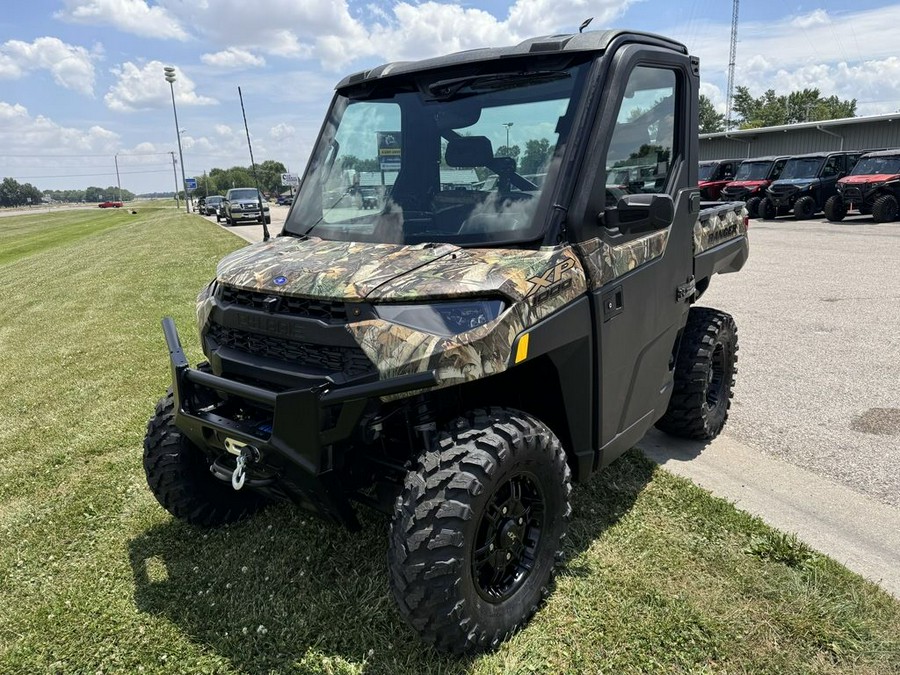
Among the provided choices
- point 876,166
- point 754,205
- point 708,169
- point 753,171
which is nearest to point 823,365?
point 876,166

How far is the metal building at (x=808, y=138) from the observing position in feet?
92.6

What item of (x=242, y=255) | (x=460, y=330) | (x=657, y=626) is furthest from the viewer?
(x=242, y=255)

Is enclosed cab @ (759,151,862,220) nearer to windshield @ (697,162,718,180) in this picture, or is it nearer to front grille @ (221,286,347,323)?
windshield @ (697,162,718,180)

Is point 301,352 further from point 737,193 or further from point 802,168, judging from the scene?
point 737,193

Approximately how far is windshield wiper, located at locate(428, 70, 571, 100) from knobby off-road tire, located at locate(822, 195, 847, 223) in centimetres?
2011

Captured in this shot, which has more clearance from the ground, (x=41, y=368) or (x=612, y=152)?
(x=612, y=152)

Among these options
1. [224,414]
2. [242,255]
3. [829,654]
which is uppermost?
[242,255]

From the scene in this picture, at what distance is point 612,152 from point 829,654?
226 centimetres

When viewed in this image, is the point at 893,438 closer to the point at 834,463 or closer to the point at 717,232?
the point at 834,463

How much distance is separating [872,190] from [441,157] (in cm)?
1993

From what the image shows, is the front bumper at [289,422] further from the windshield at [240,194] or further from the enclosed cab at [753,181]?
the windshield at [240,194]

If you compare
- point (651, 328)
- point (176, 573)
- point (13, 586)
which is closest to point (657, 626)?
point (651, 328)

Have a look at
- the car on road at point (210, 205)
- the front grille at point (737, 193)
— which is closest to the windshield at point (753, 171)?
the front grille at point (737, 193)

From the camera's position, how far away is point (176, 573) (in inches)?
131
